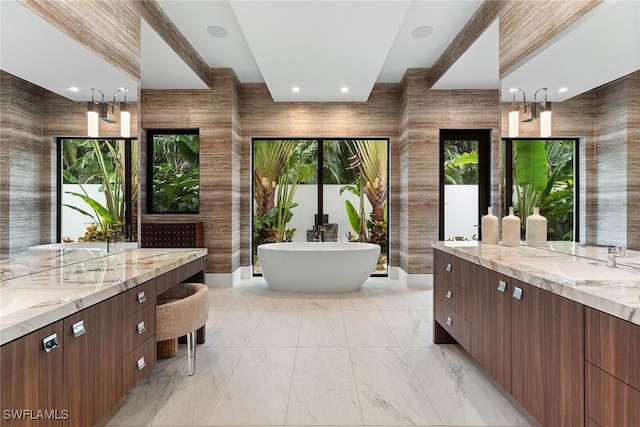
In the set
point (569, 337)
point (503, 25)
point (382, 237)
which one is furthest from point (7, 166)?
point (382, 237)

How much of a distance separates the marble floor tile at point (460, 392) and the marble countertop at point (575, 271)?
0.77 metres

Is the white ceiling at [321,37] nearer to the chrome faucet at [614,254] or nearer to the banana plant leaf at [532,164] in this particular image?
the banana plant leaf at [532,164]

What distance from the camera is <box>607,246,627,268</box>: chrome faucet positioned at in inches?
63.1

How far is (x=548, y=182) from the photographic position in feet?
7.43

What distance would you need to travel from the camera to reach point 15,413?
0.98 metres

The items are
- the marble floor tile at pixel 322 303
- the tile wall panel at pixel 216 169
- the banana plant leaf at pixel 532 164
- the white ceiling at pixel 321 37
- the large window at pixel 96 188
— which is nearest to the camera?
the large window at pixel 96 188

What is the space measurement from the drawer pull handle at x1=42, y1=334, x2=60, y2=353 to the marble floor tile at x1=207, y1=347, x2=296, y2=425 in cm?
92

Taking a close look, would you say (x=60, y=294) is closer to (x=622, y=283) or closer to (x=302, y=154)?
(x=622, y=283)

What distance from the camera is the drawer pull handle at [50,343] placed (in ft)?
3.58

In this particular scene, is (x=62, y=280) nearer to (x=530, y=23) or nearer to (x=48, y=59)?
(x=48, y=59)

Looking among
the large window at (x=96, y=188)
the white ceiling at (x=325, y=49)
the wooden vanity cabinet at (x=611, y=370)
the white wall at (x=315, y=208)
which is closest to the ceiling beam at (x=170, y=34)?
the white ceiling at (x=325, y=49)

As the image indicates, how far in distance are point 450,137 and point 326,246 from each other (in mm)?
2385

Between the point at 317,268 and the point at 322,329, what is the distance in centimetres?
116

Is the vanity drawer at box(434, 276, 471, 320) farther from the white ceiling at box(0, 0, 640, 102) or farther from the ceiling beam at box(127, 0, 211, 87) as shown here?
the ceiling beam at box(127, 0, 211, 87)
